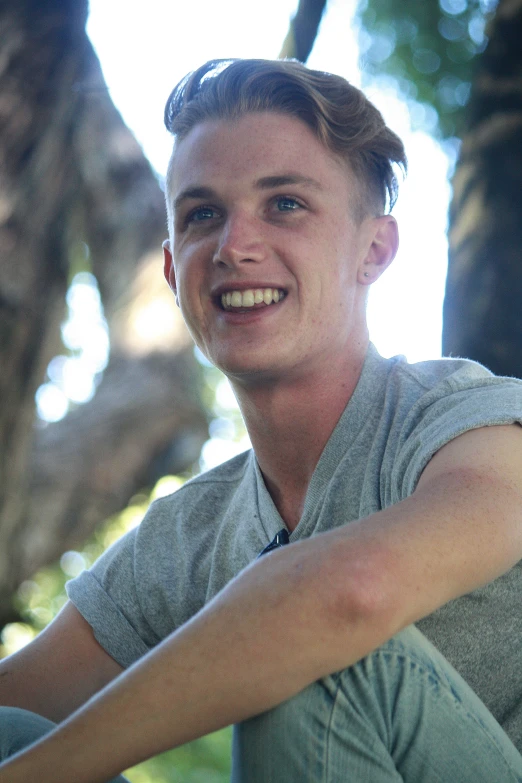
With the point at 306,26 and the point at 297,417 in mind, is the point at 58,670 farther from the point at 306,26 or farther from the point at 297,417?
the point at 306,26

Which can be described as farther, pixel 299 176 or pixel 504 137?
pixel 504 137

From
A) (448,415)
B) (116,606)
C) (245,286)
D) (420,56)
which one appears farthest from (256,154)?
(420,56)

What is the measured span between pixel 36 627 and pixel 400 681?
4.74 m

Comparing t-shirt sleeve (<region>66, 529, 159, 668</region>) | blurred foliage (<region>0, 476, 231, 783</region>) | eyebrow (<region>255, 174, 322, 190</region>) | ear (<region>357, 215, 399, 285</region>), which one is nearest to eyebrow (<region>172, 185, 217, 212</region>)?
eyebrow (<region>255, 174, 322, 190</region>)

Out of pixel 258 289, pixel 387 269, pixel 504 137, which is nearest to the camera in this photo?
pixel 258 289

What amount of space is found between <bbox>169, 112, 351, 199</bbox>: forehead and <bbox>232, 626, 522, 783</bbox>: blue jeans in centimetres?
111

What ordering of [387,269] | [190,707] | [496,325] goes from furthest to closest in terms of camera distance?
[496,325] < [387,269] < [190,707]

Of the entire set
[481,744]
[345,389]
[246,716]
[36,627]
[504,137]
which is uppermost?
[504,137]

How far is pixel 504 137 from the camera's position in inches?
Answer: 129

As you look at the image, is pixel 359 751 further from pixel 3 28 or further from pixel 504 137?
pixel 3 28

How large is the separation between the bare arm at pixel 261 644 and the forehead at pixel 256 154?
1.00 metres

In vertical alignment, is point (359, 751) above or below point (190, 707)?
below

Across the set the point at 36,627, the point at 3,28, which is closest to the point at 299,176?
the point at 3,28

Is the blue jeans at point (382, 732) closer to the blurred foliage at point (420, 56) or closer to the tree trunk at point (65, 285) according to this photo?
the tree trunk at point (65, 285)
